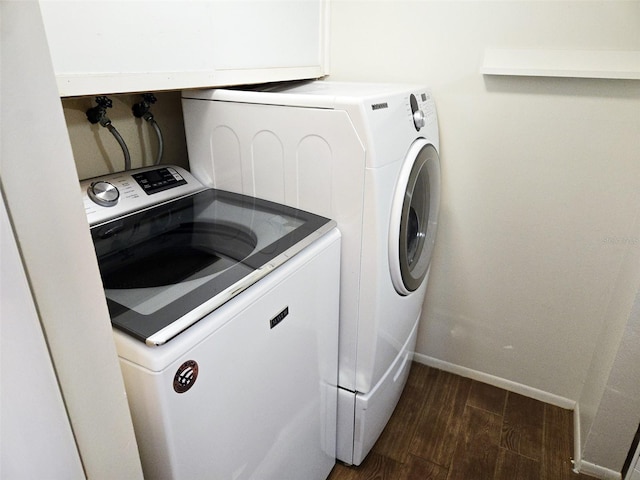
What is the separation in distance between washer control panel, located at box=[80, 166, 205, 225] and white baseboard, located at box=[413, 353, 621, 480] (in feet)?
4.45

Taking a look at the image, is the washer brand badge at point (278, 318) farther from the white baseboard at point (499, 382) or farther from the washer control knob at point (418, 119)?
the white baseboard at point (499, 382)

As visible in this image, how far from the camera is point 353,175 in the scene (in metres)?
1.14

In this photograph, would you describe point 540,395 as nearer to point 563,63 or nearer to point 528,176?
point 528,176

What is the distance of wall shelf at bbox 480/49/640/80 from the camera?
1.32 metres

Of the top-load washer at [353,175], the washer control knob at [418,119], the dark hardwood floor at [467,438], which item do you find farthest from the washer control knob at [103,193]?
A: the dark hardwood floor at [467,438]

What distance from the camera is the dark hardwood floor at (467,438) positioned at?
154 cm

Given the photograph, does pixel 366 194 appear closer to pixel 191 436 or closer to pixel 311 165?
pixel 311 165

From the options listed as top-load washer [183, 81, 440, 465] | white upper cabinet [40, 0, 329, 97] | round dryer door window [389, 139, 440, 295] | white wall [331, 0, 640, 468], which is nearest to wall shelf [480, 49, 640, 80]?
white wall [331, 0, 640, 468]

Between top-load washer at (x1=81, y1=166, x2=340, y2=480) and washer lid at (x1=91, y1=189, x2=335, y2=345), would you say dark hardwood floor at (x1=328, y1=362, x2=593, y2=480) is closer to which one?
top-load washer at (x1=81, y1=166, x2=340, y2=480)

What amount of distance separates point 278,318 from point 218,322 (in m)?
0.20

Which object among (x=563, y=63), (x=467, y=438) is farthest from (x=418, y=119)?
(x=467, y=438)

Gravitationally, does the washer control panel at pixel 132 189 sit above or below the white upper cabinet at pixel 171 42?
below

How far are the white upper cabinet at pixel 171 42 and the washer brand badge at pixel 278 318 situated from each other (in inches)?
24.3

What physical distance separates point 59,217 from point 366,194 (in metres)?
0.78
